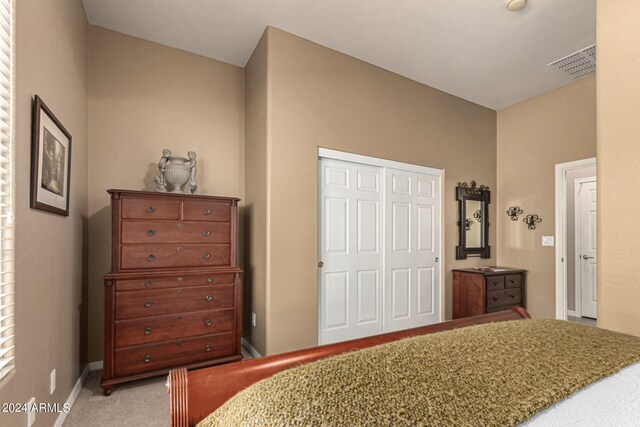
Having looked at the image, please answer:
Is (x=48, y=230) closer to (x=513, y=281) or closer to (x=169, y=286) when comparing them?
(x=169, y=286)

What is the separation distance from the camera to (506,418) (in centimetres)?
67

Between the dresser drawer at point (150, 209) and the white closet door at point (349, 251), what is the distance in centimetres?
131

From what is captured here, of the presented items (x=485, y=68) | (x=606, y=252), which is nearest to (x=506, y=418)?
(x=606, y=252)

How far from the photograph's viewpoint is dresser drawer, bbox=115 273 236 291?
2323mm

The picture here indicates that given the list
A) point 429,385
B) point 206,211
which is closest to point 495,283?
point 206,211

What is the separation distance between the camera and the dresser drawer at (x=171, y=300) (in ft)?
7.60

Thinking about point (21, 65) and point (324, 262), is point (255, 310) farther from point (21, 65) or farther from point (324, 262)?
point (21, 65)

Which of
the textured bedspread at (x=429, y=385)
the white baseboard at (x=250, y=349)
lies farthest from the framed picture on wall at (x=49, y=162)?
the white baseboard at (x=250, y=349)

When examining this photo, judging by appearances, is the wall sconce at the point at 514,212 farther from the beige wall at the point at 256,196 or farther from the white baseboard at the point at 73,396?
the white baseboard at the point at 73,396

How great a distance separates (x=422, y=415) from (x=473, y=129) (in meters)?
4.46

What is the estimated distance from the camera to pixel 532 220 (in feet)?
13.6

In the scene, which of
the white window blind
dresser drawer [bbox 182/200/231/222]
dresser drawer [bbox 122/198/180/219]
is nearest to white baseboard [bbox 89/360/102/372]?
dresser drawer [bbox 122/198/180/219]

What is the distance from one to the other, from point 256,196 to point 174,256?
0.92 metres

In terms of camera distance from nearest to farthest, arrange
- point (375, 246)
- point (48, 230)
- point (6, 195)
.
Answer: point (6, 195) < point (48, 230) < point (375, 246)
